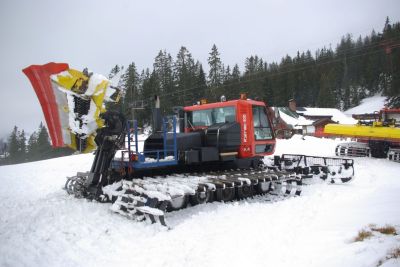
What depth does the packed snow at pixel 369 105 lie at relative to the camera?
245 feet

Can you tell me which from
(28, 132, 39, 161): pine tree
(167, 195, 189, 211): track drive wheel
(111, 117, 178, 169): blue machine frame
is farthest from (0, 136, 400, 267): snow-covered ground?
(28, 132, 39, 161): pine tree

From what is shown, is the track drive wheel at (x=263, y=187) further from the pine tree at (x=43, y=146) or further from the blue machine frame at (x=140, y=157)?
the pine tree at (x=43, y=146)

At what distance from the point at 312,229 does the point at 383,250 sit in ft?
6.09

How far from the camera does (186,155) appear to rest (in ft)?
27.0

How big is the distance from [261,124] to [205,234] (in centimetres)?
500

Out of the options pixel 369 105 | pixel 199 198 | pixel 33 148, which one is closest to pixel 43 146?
pixel 33 148

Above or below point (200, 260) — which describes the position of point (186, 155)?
above

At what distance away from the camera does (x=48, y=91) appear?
643 centimetres

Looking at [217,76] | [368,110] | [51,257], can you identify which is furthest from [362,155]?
[368,110]

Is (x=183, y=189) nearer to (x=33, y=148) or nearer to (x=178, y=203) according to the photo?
(x=178, y=203)

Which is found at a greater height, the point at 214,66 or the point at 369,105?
the point at 214,66

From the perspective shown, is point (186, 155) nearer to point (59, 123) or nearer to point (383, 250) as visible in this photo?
point (59, 123)

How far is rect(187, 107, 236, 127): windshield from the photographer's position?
9.38 m

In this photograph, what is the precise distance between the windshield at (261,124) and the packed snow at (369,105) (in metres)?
73.0
